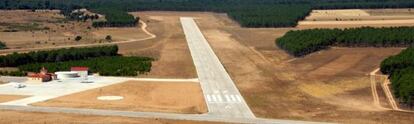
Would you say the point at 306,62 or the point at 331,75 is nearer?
the point at 331,75

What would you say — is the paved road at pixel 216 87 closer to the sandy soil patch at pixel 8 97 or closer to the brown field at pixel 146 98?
the brown field at pixel 146 98

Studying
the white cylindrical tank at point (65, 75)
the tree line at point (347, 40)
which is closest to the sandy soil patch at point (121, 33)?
the tree line at point (347, 40)

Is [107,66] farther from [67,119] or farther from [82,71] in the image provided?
[67,119]

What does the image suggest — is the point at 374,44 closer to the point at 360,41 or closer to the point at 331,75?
the point at 360,41

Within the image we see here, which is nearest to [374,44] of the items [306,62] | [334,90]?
[306,62]

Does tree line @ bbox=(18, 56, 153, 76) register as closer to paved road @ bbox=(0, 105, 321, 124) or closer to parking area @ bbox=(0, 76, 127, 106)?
parking area @ bbox=(0, 76, 127, 106)

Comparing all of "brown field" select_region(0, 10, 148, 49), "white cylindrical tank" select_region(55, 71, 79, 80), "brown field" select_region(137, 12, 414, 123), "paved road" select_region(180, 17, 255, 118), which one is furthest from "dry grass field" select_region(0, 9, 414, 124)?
"white cylindrical tank" select_region(55, 71, 79, 80)
